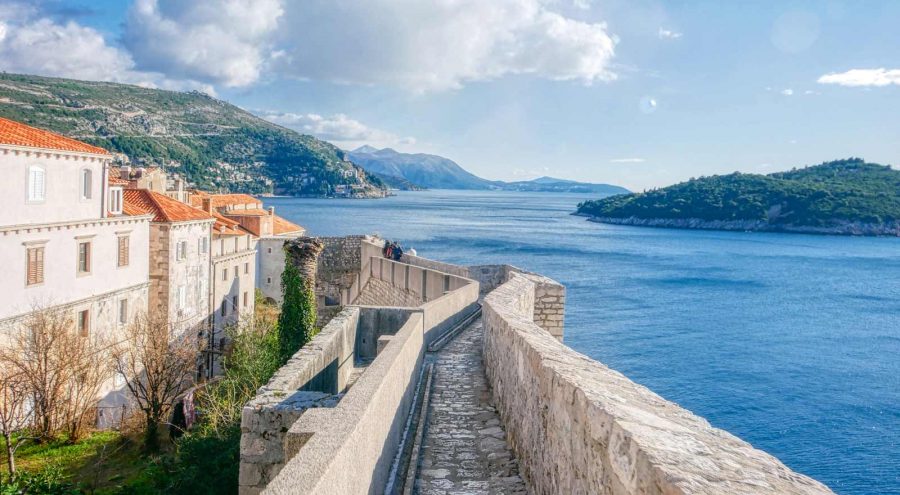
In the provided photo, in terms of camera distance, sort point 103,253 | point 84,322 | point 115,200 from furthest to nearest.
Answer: point 115,200, point 103,253, point 84,322

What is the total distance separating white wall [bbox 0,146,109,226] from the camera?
23.3 meters

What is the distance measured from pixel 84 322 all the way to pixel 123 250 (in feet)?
13.1

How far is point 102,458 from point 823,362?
135ft

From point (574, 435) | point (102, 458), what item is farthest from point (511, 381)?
point (102, 458)

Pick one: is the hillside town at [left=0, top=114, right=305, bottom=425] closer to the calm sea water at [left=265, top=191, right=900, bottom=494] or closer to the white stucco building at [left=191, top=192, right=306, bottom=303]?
the white stucco building at [left=191, top=192, right=306, bottom=303]

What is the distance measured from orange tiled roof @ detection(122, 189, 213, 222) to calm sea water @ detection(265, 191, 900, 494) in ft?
76.8

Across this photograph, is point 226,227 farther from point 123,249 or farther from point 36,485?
point 36,485

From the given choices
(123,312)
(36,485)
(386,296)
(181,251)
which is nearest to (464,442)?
(36,485)

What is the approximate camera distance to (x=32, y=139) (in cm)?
2489

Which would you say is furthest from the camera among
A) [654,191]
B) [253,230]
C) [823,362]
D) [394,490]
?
[654,191]

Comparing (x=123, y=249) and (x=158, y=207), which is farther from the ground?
(x=158, y=207)

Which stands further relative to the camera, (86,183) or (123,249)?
(123,249)

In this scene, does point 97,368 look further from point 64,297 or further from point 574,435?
point 574,435

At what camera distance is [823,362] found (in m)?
43.2
